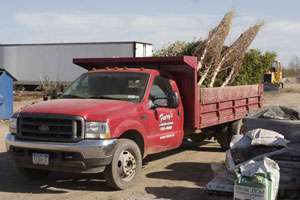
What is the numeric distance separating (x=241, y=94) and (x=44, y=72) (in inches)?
1073

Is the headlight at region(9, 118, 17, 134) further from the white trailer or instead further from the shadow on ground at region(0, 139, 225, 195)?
the white trailer

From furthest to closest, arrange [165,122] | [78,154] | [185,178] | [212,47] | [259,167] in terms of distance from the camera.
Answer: [212,47], [165,122], [185,178], [78,154], [259,167]

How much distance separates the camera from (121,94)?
9.20 meters

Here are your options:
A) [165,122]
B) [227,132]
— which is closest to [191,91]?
[165,122]

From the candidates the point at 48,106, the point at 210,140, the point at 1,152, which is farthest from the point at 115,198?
the point at 210,140

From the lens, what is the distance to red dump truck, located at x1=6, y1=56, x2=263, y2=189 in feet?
26.0

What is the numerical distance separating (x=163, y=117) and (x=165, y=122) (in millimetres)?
122

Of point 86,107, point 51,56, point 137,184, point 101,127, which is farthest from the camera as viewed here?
point 51,56

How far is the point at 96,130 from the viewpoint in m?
7.94

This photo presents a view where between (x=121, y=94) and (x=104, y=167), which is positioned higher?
(x=121, y=94)

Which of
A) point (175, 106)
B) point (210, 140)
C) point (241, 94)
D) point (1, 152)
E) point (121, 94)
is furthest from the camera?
point (210, 140)

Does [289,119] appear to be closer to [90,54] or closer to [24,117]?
[24,117]

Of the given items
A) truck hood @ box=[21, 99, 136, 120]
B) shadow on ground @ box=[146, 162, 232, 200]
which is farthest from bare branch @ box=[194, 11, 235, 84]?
truck hood @ box=[21, 99, 136, 120]

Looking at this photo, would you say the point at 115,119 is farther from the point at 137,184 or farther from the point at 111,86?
the point at 111,86
